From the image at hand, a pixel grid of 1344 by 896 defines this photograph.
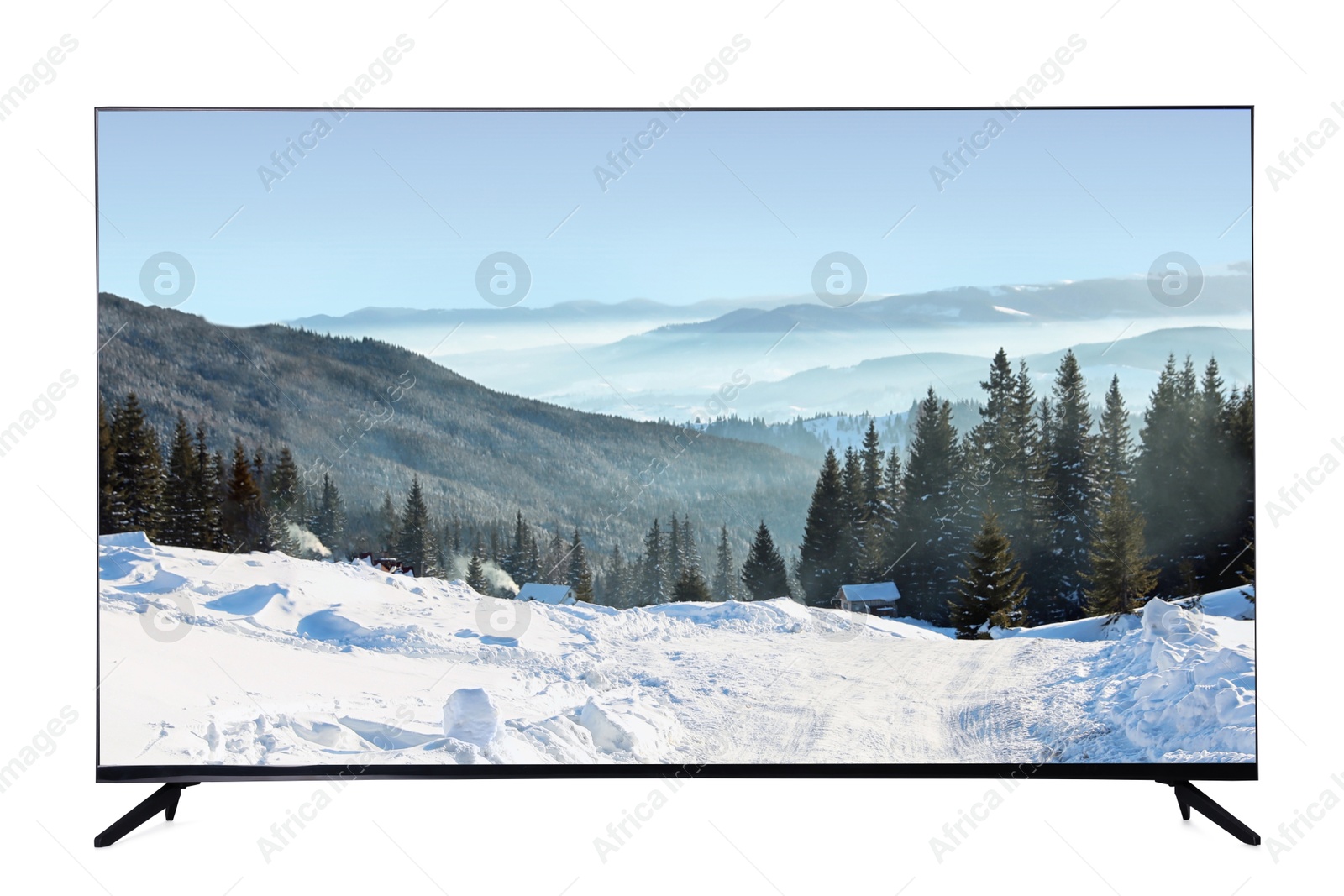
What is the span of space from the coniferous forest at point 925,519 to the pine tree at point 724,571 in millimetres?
11

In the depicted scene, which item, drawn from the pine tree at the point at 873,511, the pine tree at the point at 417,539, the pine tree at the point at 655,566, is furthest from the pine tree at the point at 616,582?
the pine tree at the point at 873,511

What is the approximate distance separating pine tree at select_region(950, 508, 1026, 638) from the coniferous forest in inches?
0.4

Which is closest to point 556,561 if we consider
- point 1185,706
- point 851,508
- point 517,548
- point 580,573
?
point 580,573

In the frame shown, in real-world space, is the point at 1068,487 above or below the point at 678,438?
below

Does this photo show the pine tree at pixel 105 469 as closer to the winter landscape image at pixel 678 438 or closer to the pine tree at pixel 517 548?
the winter landscape image at pixel 678 438

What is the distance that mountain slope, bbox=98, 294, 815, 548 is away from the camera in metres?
4.98

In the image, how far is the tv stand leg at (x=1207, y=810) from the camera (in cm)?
479

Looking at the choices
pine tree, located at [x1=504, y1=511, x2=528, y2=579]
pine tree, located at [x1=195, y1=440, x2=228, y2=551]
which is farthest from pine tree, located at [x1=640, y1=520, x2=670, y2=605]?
pine tree, located at [x1=195, y1=440, x2=228, y2=551]

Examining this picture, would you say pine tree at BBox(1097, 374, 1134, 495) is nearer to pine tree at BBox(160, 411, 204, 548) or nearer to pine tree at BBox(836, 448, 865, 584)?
pine tree at BBox(836, 448, 865, 584)

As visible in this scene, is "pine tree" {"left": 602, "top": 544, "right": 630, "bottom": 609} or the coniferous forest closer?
the coniferous forest

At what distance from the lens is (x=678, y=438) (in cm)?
515

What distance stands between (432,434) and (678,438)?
5.37ft

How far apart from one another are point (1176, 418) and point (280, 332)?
5901 millimetres

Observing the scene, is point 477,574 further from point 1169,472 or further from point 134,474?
point 1169,472
